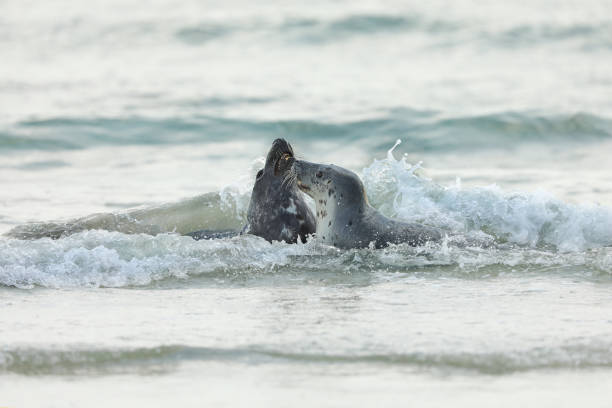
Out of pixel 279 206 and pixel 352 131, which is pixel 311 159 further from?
pixel 279 206

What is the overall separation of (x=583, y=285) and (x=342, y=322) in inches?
70.4

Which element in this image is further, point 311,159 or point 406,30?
point 406,30

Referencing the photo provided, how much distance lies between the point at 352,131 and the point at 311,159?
5.01 feet

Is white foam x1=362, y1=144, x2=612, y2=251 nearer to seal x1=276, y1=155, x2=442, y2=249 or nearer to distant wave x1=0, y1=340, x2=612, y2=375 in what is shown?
seal x1=276, y1=155, x2=442, y2=249

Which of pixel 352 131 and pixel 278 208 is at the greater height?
pixel 352 131

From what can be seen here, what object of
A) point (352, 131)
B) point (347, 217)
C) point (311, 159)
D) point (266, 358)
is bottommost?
point (266, 358)

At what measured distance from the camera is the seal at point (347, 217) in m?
7.84

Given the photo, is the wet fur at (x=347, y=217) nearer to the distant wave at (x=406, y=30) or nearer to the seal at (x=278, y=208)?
the seal at (x=278, y=208)

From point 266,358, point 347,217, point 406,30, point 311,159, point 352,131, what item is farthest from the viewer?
point 406,30

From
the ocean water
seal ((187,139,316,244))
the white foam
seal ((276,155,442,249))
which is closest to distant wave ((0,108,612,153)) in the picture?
the ocean water

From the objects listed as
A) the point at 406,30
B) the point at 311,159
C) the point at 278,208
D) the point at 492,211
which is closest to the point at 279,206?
the point at 278,208

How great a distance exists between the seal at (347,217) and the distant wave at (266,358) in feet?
9.08

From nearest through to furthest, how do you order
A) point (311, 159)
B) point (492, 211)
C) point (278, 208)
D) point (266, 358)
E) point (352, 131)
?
point (266, 358) → point (278, 208) → point (492, 211) → point (311, 159) → point (352, 131)

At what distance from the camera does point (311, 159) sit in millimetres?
14125
